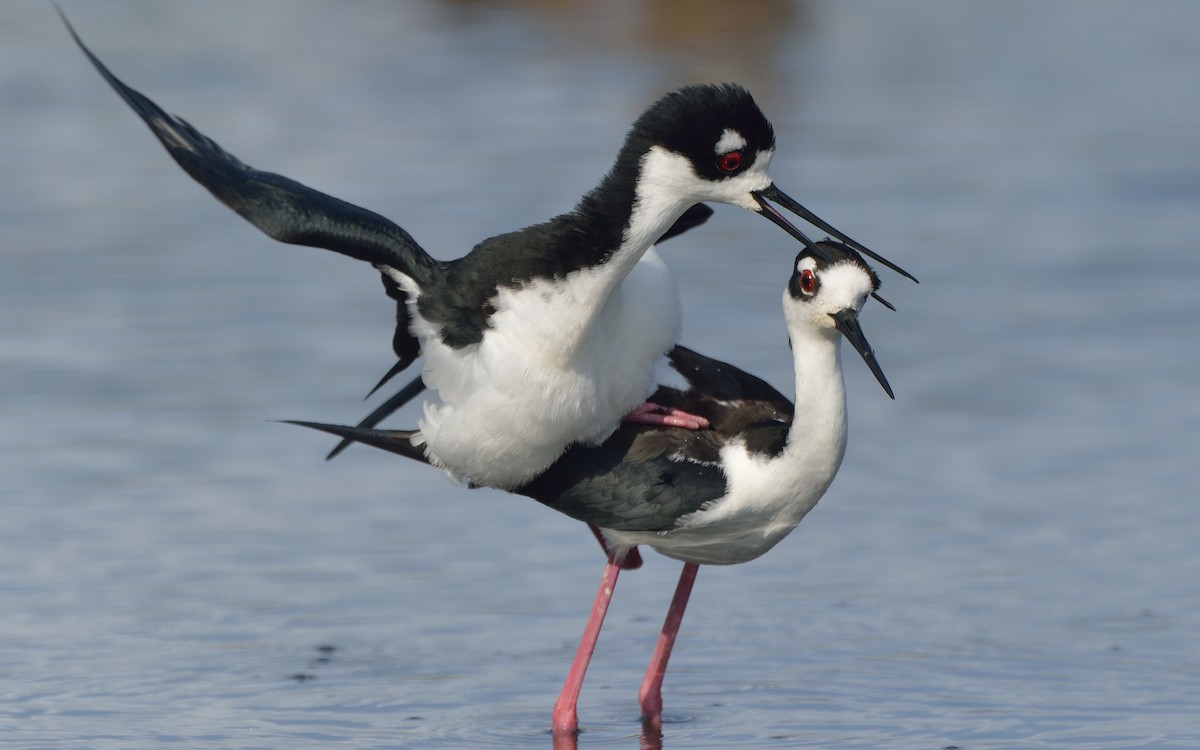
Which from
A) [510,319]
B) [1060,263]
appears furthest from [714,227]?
[510,319]

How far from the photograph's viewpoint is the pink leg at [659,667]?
6.59m

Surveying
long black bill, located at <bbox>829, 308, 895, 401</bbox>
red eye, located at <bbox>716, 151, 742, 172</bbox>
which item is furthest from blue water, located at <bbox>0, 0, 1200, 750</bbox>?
red eye, located at <bbox>716, 151, 742, 172</bbox>

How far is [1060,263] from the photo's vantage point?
11133mm

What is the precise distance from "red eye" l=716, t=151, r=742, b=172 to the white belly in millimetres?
431

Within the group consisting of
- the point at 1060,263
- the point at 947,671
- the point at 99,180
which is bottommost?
the point at 947,671

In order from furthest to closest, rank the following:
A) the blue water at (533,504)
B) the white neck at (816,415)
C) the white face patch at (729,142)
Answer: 1. the blue water at (533,504)
2. the white neck at (816,415)
3. the white face patch at (729,142)

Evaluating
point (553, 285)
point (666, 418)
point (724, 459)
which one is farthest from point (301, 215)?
point (724, 459)

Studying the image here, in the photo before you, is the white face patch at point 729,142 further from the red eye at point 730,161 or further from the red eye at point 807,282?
the red eye at point 807,282

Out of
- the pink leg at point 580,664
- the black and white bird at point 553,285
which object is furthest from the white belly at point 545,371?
the pink leg at point 580,664

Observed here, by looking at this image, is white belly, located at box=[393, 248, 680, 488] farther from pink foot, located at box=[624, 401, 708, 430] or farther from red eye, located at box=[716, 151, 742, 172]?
red eye, located at box=[716, 151, 742, 172]

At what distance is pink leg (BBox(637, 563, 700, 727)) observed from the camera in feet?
21.6

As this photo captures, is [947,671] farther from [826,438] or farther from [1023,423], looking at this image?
[1023,423]

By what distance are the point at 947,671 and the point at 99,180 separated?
797 centimetres

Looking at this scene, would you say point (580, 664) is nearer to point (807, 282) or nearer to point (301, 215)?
point (807, 282)
